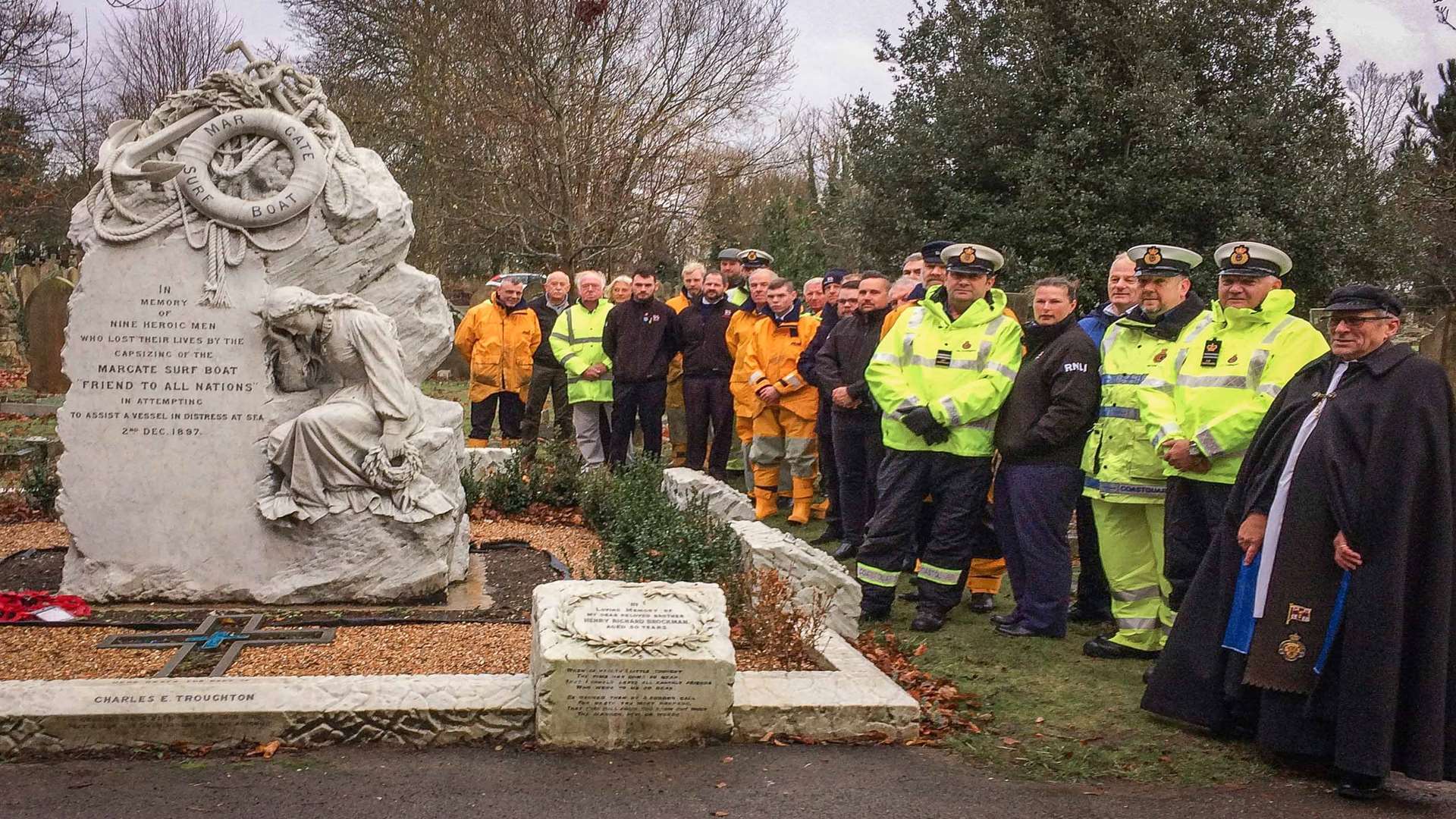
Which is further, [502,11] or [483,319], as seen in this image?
[502,11]

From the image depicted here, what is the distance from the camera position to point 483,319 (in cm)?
1243

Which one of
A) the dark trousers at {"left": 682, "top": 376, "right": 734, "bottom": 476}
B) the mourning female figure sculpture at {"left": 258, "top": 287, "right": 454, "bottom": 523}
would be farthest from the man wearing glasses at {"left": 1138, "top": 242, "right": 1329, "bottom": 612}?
the dark trousers at {"left": 682, "top": 376, "right": 734, "bottom": 476}

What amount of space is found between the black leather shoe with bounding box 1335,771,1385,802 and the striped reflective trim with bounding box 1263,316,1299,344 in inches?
89.9

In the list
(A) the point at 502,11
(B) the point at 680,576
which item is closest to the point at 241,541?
(B) the point at 680,576

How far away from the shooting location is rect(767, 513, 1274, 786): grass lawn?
16.5 ft

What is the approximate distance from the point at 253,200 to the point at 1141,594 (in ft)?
17.9

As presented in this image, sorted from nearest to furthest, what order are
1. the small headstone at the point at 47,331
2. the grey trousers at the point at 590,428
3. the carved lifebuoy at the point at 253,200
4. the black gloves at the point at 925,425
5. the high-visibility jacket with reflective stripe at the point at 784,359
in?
1. the black gloves at the point at 925,425
2. the carved lifebuoy at the point at 253,200
3. the high-visibility jacket with reflective stripe at the point at 784,359
4. the grey trousers at the point at 590,428
5. the small headstone at the point at 47,331

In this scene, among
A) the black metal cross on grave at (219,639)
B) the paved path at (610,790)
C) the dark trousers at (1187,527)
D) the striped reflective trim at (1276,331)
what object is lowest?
the paved path at (610,790)

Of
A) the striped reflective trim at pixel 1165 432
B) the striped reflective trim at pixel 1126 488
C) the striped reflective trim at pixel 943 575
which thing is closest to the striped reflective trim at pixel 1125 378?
the striped reflective trim at pixel 1165 432

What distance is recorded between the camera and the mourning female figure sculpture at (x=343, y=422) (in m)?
7.09

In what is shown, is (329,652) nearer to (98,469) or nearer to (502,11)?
(98,469)

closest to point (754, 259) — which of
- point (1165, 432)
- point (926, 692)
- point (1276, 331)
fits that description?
point (1165, 432)

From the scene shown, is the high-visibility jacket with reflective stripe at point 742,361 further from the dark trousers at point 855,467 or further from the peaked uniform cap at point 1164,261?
the peaked uniform cap at point 1164,261

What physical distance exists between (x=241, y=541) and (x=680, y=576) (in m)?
2.51
